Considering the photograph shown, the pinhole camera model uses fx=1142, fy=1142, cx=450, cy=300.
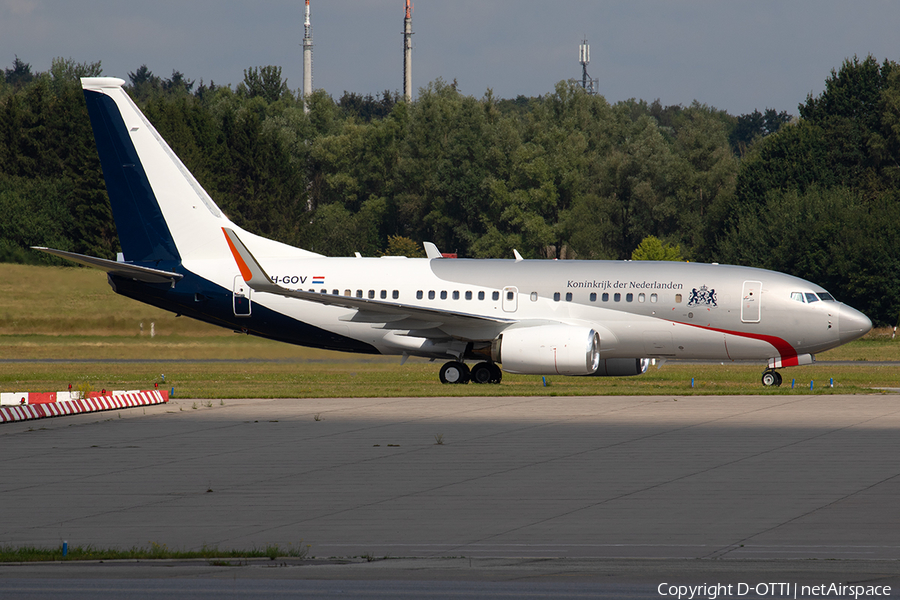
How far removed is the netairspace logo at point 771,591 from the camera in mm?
9148

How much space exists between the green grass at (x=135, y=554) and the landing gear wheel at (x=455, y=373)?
22.1 m

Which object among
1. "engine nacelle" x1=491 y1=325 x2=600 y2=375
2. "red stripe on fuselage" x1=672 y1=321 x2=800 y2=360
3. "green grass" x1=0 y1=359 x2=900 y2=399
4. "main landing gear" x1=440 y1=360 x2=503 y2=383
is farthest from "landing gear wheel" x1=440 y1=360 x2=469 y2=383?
"red stripe on fuselage" x1=672 y1=321 x2=800 y2=360

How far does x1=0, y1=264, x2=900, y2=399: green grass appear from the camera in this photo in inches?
1246

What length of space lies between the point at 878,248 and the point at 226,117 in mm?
54935

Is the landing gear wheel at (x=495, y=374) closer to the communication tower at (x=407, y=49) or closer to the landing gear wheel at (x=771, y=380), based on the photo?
the landing gear wheel at (x=771, y=380)

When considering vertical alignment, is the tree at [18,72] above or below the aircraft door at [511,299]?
above

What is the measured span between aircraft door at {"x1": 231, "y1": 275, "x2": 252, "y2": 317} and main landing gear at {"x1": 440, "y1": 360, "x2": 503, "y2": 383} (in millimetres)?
6047

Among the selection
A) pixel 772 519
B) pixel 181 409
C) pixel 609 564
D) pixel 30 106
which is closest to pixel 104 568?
pixel 609 564

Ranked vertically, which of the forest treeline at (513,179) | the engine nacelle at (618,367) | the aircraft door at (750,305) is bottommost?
the engine nacelle at (618,367)

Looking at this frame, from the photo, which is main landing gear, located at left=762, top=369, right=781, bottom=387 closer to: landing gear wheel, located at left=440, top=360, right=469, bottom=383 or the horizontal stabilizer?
landing gear wheel, located at left=440, top=360, right=469, bottom=383

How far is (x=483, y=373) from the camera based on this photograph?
33469mm

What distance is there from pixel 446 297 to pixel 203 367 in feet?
45.1

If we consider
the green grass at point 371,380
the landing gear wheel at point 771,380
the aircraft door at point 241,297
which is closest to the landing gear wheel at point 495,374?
the green grass at point 371,380

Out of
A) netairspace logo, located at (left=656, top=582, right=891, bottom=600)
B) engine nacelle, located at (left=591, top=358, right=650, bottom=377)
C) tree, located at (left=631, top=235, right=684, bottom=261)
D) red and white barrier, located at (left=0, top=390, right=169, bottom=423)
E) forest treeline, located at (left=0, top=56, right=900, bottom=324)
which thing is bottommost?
netairspace logo, located at (left=656, top=582, right=891, bottom=600)
